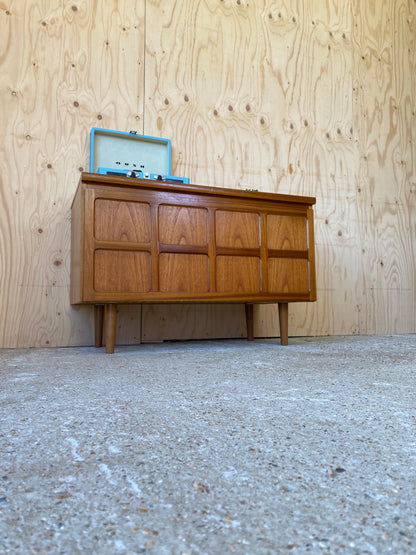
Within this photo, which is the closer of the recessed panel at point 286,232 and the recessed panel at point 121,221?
the recessed panel at point 121,221

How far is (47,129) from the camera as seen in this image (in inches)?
78.7

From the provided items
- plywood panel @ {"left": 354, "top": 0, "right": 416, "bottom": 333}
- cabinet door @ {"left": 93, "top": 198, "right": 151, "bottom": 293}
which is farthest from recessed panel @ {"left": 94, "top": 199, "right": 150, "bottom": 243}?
plywood panel @ {"left": 354, "top": 0, "right": 416, "bottom": 333}

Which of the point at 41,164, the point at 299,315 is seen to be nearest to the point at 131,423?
the point at 41,164

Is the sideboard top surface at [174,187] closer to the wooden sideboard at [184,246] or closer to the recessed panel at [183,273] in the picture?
the wooden sideboard at [184,246]

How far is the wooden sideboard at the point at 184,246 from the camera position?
5.12ft

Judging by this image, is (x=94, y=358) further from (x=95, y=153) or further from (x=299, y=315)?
(x=299, y=315)

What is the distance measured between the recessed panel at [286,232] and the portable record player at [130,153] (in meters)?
0.53

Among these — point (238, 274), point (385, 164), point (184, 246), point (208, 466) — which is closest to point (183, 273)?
point (184, 246)

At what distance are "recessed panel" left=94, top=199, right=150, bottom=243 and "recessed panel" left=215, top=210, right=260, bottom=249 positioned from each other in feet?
1.05

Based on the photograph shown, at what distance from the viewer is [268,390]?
88 cm

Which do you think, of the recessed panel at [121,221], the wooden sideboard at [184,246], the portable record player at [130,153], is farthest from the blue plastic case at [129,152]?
the recessed panel at [121,221]

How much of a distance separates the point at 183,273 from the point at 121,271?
26cm

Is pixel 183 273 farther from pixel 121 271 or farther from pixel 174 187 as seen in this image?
pixel 174 187

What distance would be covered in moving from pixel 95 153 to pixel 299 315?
146 cm
